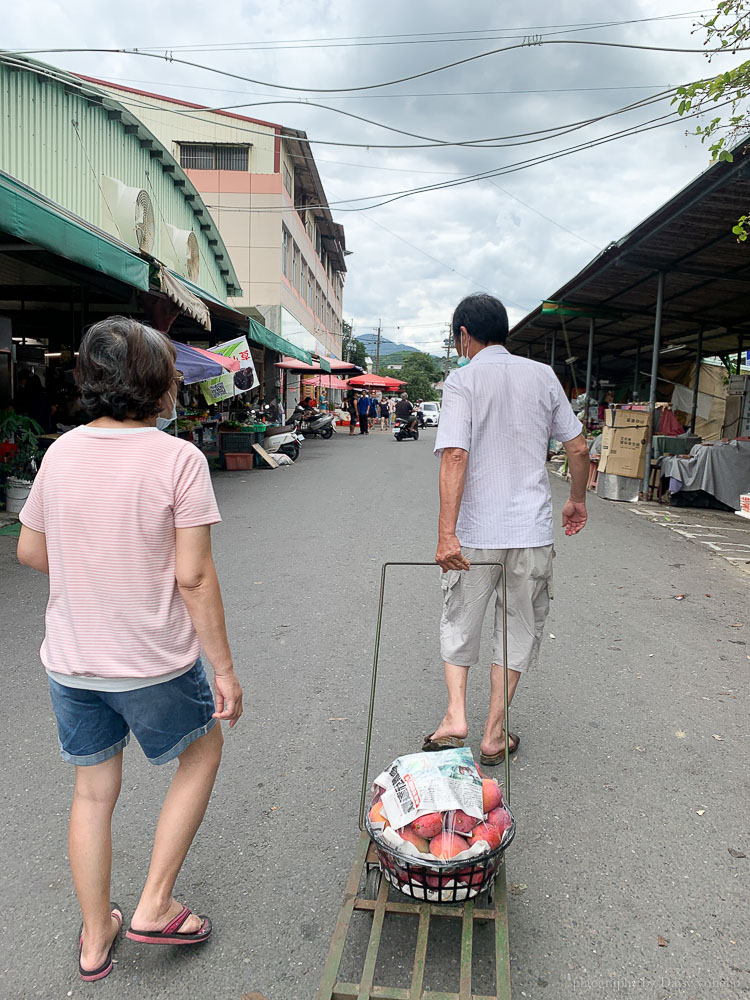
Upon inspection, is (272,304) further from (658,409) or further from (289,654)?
(289,654)

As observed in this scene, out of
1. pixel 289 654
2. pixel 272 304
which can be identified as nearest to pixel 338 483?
pixel 289 654

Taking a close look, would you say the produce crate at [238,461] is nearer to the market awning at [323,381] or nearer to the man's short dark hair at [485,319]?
the man's short dark hair at [485,319]

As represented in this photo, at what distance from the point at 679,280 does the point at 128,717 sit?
11802mm

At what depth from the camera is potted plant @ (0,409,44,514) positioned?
8.65 meters

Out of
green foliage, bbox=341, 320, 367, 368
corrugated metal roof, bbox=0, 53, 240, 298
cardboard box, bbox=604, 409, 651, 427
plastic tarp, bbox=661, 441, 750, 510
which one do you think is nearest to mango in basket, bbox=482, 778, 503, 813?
plastic tarp, bbox=661, 441, 750, 510

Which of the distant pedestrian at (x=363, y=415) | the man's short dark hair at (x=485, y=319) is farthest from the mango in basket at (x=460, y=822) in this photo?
the distant pedestrian at (x=363, y=415)

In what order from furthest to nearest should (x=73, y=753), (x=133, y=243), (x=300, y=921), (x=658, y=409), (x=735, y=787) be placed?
(x=133, y=243)
(x=658, y=409)
(x=735, y=787)
(x=300, y=921)
(x=73, y=753)

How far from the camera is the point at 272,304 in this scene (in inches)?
1121

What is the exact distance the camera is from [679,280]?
1161cm

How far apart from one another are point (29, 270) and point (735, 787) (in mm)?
10185

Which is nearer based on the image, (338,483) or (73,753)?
(73,753)

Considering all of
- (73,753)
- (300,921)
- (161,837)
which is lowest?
(300,921)

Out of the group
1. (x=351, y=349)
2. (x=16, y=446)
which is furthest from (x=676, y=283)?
(x=351, y=349)

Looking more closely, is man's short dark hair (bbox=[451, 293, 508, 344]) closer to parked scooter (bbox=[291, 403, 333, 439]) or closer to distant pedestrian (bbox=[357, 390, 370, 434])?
parked scooter (bbox=[291, 403, 333, 439])
